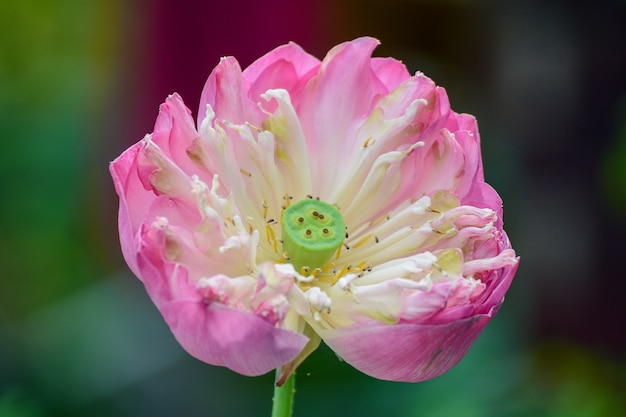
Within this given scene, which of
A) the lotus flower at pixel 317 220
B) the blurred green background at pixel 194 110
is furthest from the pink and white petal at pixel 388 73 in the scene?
the blurred green background at pixel 194 110

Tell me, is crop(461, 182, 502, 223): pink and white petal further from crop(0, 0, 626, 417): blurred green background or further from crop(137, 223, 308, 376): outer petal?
crop(0, 0, 626, 417): blurred green background

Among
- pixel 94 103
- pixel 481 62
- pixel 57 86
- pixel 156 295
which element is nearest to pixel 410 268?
pixel 156 295

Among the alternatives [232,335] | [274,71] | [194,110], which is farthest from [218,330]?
[194,110]

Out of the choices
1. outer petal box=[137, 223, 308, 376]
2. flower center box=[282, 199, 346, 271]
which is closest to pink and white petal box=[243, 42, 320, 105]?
flower center box=[282, 199, 346, 271]

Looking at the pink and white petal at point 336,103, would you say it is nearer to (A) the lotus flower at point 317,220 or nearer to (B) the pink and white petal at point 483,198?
(A) the lotus flower at point 317,220

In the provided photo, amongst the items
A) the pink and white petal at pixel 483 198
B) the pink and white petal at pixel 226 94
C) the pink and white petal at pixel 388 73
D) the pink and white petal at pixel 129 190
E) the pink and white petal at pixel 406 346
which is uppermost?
the pink and white petal at pixel 226 94

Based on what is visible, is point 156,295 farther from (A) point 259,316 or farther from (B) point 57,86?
(B) point 57,86

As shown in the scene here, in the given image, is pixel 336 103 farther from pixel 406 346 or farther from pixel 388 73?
pixel 406 346
